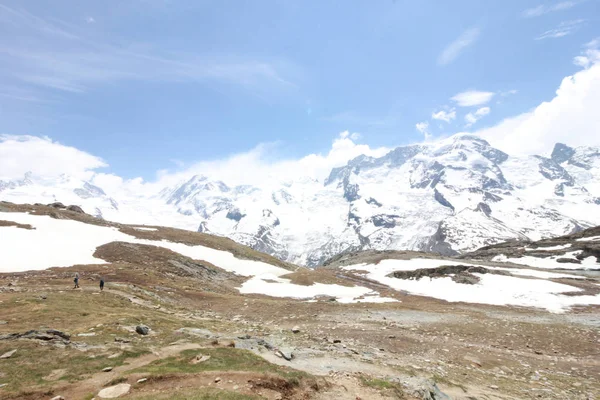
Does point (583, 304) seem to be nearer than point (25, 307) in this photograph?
No

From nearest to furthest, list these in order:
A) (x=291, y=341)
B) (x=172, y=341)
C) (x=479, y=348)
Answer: (x=172, y=341), (x=291, y=341), (x=479, y=348)

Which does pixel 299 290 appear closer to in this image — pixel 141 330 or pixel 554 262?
pixel 141 330

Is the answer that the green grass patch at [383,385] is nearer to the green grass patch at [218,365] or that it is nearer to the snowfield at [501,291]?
the green grass patch at [218,365]

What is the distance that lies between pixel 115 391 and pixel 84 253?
195 feet

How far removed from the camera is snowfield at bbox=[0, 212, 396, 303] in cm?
5856

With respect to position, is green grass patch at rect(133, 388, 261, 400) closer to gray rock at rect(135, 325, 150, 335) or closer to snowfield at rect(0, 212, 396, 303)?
gray rock at rect(135, 325, 150, 335)

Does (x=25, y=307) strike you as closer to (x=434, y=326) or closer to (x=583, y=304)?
(x=434, y=326)

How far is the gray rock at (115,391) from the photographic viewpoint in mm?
14977

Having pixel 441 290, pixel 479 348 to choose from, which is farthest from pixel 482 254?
pixel 479 348

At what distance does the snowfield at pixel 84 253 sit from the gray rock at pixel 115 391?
44961 mm

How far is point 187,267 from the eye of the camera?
72375mm

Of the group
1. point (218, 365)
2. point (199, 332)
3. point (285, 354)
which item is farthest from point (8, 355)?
point (285, 354)

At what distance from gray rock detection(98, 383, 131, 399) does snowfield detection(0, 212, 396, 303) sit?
4496 cm

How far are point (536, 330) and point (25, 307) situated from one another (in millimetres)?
47273
